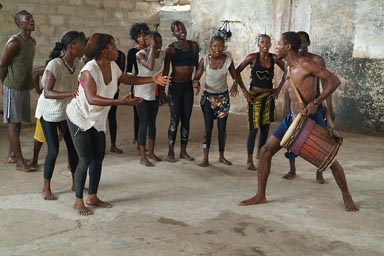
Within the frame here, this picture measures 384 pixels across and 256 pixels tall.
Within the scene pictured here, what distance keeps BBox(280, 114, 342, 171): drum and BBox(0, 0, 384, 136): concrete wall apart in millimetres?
4008

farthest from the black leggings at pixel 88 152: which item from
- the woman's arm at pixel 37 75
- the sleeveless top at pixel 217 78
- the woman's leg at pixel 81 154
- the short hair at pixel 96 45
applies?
the sleeveless top at pixel 217 78

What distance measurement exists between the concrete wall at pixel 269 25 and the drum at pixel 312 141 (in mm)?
4008

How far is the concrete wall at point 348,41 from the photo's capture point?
751 centimetres

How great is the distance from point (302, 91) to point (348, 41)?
163 inches

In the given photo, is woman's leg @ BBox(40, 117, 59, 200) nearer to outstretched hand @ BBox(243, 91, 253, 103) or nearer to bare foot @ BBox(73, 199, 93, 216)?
bare foot @ BBox(73, 199, 93, 216)

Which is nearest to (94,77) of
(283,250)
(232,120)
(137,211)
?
(137,211)

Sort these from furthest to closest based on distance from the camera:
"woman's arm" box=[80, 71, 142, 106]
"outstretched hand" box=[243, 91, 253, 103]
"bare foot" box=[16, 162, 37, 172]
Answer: "outstretched hand" box=[243, 91, 253, 103] < "bare foot" box=[16, 162, 37, 172] < "woman's arm" box=[80, 71, 142, 106]

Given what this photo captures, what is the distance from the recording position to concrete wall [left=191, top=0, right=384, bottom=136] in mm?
7512

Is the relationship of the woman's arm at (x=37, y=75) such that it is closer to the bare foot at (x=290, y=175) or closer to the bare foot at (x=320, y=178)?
the bare foot at (x=290, y=175)

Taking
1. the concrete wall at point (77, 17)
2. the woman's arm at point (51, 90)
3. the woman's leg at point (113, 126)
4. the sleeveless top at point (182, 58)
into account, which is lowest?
the woman's leg at point (113, 126)

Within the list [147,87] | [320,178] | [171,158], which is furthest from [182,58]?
[320,178]

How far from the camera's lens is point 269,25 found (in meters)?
8.66

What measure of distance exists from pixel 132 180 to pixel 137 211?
94cm

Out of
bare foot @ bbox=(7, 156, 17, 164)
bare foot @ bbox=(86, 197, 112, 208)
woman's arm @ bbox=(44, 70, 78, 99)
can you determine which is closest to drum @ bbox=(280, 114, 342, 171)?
bare foot @ bbox=(86, 197, 112, 208)
